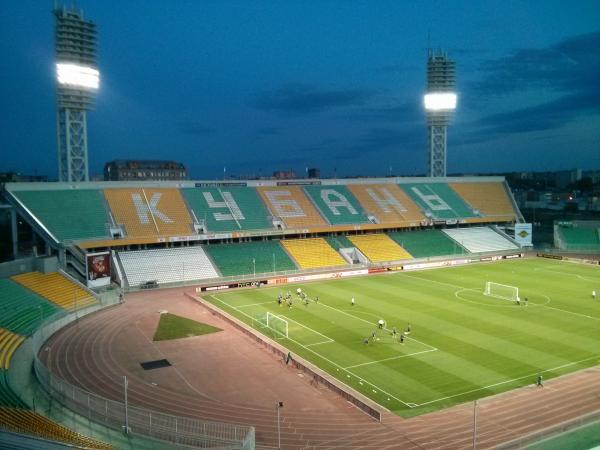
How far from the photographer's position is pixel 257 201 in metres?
64.4

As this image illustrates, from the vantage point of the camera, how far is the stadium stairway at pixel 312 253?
185 ft

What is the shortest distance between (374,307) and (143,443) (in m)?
24.5

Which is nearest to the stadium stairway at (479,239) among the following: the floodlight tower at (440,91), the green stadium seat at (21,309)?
the floodlight tower at (440,91)

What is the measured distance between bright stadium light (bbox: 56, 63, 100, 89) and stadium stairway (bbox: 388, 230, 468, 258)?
40591 millimetres

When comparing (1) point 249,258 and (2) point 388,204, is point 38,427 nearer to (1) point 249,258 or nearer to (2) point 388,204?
(1) point 249,258

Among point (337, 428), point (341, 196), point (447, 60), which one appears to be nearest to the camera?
point (337, 428)

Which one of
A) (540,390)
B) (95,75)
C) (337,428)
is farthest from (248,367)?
(95,75)

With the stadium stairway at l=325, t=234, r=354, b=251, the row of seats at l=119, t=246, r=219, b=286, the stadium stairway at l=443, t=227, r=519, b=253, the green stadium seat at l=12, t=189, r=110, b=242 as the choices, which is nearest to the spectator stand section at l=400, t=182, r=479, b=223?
the stadium stairway at l=443, t=227, r=519, b=253

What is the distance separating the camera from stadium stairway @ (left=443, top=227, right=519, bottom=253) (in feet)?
219

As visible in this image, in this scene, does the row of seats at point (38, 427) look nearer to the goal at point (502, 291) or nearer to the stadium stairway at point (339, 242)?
the goal at point (502, 291)

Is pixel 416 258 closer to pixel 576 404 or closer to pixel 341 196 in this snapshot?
pixel 341 196

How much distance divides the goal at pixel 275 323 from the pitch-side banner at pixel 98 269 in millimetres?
17087

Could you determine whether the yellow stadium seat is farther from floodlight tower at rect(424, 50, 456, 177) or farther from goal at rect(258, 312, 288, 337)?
floodlight tower at rect(424, 50, 456, 177)

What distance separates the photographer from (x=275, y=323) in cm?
3509
